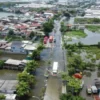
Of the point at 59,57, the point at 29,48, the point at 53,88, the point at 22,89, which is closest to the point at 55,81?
the point at 53,88

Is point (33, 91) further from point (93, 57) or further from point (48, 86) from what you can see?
point (93, 57)

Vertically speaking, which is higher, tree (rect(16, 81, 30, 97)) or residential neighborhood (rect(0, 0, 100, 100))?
tree (rect(16, 81, 30, 97))

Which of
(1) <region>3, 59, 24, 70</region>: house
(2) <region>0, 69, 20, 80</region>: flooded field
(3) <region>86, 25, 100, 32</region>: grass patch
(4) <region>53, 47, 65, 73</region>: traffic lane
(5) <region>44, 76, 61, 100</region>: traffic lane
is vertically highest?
(1) <region>3, 59, 24, 70</region>: house

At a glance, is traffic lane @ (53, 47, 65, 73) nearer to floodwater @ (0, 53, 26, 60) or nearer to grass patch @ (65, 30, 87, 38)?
floodwater @ (0, 53, 26, 60)

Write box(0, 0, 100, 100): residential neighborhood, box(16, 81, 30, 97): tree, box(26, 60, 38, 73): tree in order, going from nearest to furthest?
box(16, 81, 30, 97): tree → box(0, 0, 100, 100): residential neighborhood → box(26, 60, 38, 73): tree

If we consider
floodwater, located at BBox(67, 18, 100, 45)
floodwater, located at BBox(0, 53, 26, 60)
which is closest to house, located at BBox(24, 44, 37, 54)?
floodwater, located at BBox(0, 53, 26, 60)

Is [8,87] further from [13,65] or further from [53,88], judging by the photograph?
[13,65]

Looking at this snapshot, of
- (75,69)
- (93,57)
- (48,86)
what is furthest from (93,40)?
(48,86)

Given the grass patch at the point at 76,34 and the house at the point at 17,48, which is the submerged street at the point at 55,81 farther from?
the grass patch at the point at 76,34
